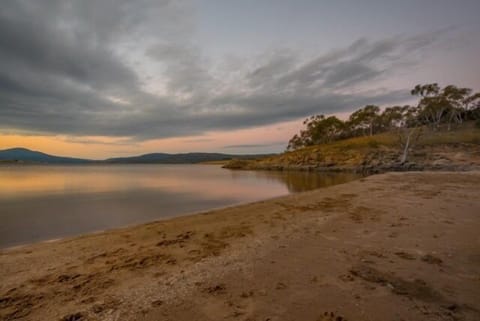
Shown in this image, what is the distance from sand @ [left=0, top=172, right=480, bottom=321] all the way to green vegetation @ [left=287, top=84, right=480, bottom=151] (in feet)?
135

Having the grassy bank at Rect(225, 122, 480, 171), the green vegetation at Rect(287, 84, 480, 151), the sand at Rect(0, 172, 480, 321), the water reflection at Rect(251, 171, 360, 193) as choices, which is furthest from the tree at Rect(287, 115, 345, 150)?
the sand at Rect(0, 172, 480, 321)

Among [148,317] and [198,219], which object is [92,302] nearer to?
[148,317]

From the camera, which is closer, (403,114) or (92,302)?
(92,302)

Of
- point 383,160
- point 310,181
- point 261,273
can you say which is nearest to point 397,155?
point 383,160

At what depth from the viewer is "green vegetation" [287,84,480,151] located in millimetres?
46803

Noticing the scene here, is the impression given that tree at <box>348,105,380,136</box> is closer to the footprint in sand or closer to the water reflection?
the water reflection

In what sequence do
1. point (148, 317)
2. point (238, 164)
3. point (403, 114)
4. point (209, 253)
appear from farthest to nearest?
1. point (238, 164)
2. point (403, 114)
3. point (209, 253)
4. point (148, 317)

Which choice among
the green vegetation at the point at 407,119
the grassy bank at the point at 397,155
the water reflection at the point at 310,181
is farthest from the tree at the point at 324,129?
the water reflection at the point at 310,181

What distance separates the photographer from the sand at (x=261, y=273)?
3193 millimetres

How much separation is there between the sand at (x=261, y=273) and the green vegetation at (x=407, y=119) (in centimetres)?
4108

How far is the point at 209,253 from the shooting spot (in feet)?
17.8

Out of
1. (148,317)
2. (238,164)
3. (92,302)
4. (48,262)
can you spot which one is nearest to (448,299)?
(148,317)

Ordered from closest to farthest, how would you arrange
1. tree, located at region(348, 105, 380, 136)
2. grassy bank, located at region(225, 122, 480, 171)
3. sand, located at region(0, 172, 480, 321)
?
sand, located at region(0, 172, 480, 321) < grassy bank, located at region(225, 122, 480, 171) < tree, located at region(348, 105, 380, 136)

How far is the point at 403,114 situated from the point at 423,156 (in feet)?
34.7
